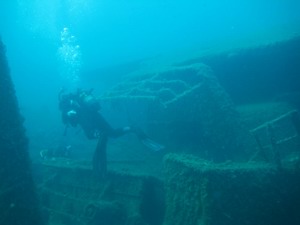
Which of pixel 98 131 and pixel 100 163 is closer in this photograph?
pixel 100 163

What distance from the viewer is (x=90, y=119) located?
780 centimetres

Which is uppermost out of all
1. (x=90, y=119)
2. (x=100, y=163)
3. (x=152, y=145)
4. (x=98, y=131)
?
(x=90, y=119)

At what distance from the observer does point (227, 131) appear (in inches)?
301

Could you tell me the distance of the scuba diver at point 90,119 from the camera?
296 inches

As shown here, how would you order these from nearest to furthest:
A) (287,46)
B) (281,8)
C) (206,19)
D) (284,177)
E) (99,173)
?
(284,177)
(99,173)
(287,46)
(281,8)
(206,19)

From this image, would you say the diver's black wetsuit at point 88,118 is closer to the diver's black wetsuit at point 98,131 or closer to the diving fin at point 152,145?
the diver's black wetsuit at point 98,131

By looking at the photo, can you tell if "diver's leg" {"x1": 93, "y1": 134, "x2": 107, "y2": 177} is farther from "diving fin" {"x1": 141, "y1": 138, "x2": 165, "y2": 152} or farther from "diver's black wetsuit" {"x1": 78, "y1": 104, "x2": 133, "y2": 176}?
"diving fin" {"x1": 141, "y1": 138, "x2": 165, "y2": 152}

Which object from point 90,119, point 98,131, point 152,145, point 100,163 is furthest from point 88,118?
point 152,145

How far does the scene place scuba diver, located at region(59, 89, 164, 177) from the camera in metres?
7.52

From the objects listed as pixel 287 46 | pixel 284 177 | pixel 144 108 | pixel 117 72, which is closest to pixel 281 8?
pixel 117 72

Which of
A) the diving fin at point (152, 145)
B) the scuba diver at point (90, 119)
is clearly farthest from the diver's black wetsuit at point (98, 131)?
the diving fin at point (152, 145)

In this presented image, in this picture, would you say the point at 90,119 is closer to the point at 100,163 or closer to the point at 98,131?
the point at 98,131

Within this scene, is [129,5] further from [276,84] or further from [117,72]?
[276,84]

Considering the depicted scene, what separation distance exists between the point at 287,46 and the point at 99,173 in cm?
701
